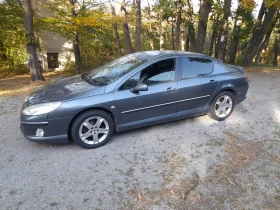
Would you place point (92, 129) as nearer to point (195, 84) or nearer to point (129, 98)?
point (129, 98)

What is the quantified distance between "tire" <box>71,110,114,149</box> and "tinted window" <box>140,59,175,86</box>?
3.21 ft

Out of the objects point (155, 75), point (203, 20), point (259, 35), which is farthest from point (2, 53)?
point (259, 35)

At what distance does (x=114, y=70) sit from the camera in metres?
3.99

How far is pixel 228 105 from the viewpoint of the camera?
15.0 ft

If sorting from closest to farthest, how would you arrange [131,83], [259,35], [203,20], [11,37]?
[131,83] < [203,20] < [259,35] < [11,37]

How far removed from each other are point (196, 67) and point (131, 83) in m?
1.49

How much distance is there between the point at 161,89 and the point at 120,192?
1.95 metres

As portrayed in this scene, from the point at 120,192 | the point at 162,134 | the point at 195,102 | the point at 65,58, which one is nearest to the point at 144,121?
the point at 162,134

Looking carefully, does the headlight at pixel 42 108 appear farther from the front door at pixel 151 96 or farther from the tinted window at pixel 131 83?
the tinted window at pixel 131 83

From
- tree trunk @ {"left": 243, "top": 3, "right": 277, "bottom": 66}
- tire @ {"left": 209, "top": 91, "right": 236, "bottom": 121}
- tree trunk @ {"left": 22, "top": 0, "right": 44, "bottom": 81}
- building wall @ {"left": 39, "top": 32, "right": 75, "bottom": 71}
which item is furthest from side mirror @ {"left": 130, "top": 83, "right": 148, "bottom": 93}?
building wall @ {"left": 39, "top": 32, "right": 75, "bottom": 71}

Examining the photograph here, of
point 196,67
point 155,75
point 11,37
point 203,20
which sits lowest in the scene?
point 155,75

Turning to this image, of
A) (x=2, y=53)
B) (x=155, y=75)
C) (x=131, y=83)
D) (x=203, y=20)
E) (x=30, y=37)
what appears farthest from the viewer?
(x=2, y=53)

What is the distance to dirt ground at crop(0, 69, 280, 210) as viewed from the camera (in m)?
2.45

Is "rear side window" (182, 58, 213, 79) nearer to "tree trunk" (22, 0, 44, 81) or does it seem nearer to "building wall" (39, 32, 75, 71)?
"tree trunk" (22, 0, 44, 81)
